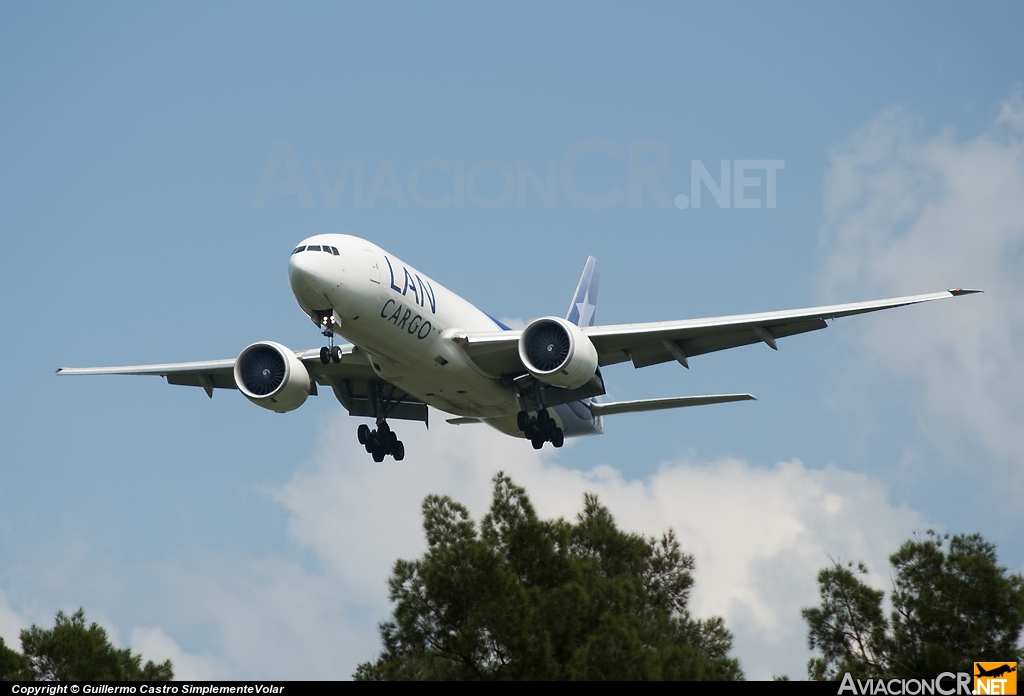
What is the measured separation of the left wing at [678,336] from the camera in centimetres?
2784

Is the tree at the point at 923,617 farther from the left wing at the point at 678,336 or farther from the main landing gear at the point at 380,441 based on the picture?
the main landing gear at the point at 380,441

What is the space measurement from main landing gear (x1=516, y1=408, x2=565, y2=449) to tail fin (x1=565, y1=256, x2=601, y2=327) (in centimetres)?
794

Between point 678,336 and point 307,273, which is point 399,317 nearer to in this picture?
point 307,273

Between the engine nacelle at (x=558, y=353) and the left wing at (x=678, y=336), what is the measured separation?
1.84ft

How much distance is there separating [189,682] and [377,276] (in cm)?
895

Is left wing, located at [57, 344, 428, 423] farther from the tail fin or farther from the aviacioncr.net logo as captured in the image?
the aviacioncr.net logo

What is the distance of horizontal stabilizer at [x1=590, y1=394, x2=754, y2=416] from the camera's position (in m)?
30.8

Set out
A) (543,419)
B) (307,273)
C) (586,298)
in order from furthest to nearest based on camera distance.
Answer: (586,298), (543,419), (307,273)

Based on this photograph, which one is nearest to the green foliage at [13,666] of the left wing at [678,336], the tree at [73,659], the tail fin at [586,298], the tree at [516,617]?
the tree at [73,659]

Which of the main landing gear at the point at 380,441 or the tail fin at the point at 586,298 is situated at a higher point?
the tail fin at the point at 586,298

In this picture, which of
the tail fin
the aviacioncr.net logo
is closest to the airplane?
the tail fin

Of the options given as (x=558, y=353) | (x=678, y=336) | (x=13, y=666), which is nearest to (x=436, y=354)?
(x=558, y=353)

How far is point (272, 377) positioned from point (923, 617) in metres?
15.4

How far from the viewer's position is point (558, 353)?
2866cm
